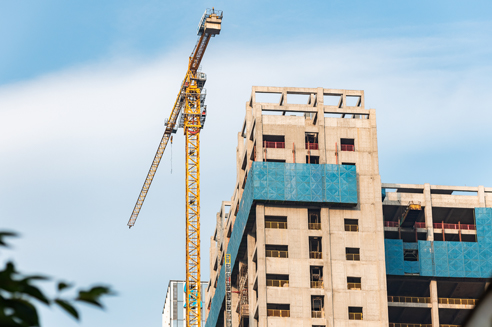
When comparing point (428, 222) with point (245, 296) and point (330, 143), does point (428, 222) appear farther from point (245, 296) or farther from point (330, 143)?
point (245, 296)

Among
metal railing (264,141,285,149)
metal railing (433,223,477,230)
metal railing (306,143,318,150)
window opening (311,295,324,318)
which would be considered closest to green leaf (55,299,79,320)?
window opening (311,295,324,318)

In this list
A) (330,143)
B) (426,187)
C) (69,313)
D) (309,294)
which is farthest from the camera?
(426,187)

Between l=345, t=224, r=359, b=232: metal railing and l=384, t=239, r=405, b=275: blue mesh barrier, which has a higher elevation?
l=345, t=224, r=359, b=232: metal railing

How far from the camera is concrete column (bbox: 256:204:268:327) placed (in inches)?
4574

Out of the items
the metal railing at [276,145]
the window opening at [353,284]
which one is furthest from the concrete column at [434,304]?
the metal railing at [276,145]

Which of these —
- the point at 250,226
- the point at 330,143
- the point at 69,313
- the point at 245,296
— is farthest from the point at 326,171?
the point at 69,313

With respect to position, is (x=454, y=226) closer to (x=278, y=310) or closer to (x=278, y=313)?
(x=278, y=310)

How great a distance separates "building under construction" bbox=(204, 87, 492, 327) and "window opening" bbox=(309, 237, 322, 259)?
14cm

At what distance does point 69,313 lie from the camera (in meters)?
7.52

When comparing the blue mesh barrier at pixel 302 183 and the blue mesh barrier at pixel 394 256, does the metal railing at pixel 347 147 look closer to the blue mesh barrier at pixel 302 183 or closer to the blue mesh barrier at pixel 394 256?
the blue mesh barrier at pixel 302 183

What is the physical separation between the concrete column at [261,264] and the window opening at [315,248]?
21.5ft

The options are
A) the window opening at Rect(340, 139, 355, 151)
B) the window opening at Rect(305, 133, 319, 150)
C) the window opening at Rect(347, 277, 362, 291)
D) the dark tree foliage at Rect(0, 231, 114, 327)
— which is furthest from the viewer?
the window opening at Rect(340, 139, 355, 151)

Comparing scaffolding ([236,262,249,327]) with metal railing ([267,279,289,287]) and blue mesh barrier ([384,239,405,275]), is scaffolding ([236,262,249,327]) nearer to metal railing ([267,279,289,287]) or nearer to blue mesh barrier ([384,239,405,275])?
metal railing ([267,279,289,287])

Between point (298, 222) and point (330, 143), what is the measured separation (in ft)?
41.0
